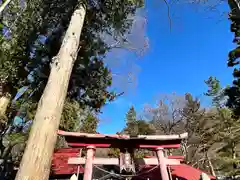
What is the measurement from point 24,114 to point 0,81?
1.57 meters

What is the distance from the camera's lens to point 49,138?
2.50 metres

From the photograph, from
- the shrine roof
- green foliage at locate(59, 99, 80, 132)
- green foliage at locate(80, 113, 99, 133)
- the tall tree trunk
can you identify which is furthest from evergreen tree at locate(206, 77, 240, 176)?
the tall tree trunk

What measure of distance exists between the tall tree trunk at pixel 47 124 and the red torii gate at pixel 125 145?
66.1 inches

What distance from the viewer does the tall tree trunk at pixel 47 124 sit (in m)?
2.19

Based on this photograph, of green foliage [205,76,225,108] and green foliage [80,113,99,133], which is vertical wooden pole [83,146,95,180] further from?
green foliage [205,76,225,108]

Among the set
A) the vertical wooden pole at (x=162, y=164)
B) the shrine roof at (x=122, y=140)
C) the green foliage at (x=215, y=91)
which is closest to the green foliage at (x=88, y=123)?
the shrine roof at (x=122, y=140)

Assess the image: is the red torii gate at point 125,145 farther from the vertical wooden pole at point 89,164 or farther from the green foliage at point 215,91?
the green foliage at point 215,91

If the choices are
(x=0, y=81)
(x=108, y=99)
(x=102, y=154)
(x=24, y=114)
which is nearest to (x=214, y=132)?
(x=102, y=154)

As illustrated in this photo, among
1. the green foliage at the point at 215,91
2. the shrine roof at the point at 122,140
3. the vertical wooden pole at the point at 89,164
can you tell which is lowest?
the vertical wooden pole at the point at 89,164

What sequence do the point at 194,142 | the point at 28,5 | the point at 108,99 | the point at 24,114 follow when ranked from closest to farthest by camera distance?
the point at 24,114 < the point at 28,5 < the point at 108,99 < the point at 194,142

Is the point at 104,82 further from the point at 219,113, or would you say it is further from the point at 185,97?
the point at 219,113

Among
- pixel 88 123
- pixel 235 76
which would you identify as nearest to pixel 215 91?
pixel 235 76

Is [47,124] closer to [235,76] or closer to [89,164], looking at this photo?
[89,164]

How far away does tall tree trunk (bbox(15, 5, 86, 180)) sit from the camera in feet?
7.17
